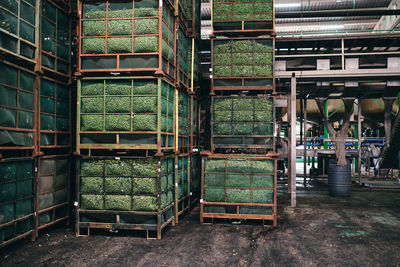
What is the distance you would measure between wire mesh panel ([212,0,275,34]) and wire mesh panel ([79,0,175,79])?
9.99 feet

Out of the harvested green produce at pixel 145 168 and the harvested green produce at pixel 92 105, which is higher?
the harvested green produce at pixel 92 105

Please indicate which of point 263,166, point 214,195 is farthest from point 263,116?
point 214,195

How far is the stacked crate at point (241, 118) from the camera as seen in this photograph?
26.6 ft

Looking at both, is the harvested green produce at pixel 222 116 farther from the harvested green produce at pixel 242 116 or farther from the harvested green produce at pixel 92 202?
the harvested green produce at pixel 92 202

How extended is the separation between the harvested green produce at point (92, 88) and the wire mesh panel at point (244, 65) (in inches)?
149

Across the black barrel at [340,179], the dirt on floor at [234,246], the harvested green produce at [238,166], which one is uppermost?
the harvested green produce at [238,166]

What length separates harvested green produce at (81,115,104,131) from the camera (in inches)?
274

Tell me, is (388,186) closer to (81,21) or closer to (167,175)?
(167,175)

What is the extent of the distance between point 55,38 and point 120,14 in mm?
2183

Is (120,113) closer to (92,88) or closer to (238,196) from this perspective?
(92,88)

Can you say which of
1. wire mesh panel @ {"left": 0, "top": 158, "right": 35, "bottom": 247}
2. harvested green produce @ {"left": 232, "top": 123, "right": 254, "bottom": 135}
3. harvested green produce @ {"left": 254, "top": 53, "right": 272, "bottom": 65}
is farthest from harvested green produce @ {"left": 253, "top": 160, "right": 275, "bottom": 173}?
wire mesh panel @ {"left": 0, "top": 158, "right": 35, "bottom": 247}

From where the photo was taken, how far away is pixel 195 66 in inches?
426

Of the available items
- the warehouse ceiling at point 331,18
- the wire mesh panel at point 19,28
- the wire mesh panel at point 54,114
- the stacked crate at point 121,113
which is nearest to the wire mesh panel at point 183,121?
the stacked crate at point 121,113

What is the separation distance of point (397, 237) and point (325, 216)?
232 centimetres
